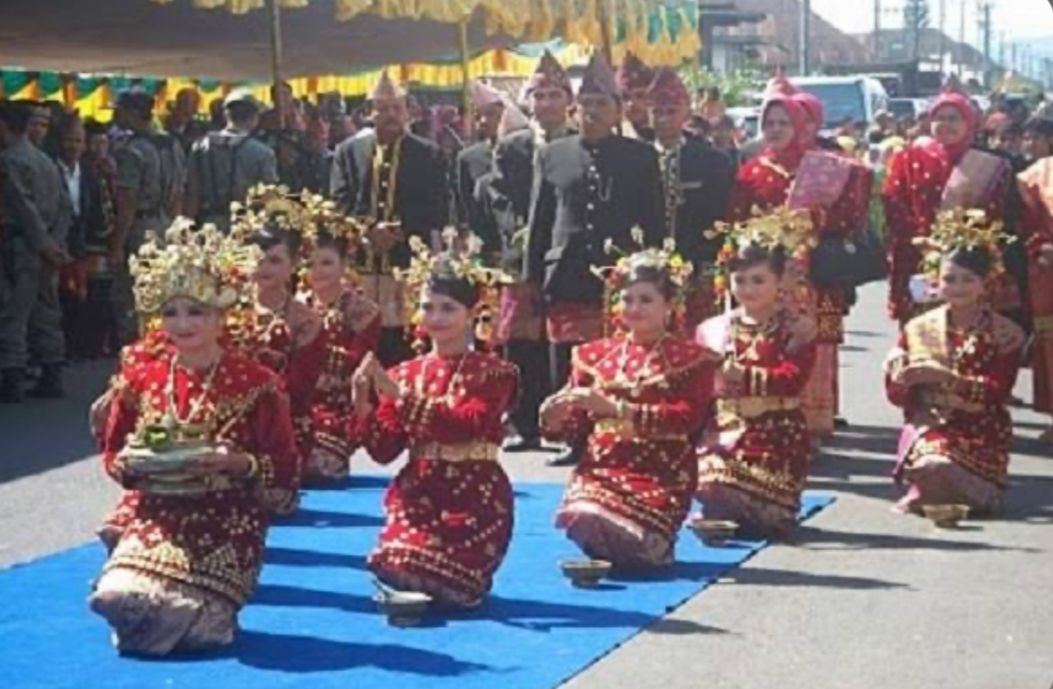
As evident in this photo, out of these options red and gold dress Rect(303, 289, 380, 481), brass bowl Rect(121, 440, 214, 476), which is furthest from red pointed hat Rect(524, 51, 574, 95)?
brass bowl Rect(121, 440, 214, 476)

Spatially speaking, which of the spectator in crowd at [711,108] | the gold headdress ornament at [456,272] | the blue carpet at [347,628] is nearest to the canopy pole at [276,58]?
the spectator in crowd at [711,108]

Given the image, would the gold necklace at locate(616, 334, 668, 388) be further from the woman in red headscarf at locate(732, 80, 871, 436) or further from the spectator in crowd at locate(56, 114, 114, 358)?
the spectator in crowd at locate(56, 114, 114, 358)

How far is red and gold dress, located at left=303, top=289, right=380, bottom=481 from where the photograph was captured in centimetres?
905

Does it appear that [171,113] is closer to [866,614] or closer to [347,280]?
[347,280]

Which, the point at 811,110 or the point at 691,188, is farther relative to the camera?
the point at 811,110

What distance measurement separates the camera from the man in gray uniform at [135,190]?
13656 mm

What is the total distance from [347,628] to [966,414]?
301 centimetres

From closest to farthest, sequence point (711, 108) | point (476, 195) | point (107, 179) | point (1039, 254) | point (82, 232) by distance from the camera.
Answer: point (1039, 254), point (476, 195), point (82, 232), point (107, 179), point (711, 108)

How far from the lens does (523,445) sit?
34.1ft

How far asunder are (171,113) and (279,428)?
9.68 m

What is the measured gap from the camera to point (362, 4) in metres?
12.1

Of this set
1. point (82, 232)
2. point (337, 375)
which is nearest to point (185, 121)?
point (82, 232)

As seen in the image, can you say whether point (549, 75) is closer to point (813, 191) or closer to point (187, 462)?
point (813, 191)

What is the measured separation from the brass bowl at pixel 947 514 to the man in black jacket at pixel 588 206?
6.49 feet
